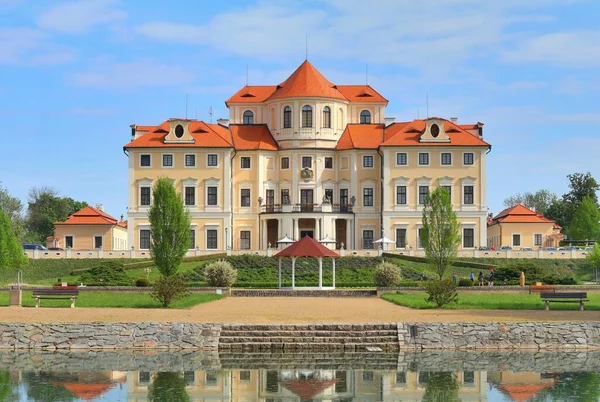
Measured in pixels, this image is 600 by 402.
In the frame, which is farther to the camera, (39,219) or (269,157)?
(39,219)

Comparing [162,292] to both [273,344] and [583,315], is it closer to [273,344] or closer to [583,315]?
[273,344]

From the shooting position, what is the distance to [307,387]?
2112cm

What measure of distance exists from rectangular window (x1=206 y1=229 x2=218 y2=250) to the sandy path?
35848mm

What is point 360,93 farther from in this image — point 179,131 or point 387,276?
point 387,276

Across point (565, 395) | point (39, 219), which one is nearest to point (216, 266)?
point (565, 395)

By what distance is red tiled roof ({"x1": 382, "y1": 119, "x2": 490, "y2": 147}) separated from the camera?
240 feet

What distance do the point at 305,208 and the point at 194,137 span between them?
8806mm

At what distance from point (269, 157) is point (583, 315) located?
45258 millimetres

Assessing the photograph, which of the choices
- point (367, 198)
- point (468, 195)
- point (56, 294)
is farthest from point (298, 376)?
point (367, 198)

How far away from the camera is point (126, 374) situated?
22.8m

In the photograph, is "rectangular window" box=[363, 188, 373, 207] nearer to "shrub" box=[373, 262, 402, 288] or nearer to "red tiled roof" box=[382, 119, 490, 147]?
"red tiled roof" box=[382, 119, 490, 147]

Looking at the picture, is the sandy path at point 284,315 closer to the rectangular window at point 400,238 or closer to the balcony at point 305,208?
the rectangular window at point 400,238

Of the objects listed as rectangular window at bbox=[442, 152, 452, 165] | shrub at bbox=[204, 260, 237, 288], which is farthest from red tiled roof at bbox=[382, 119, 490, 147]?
shrub at bbox=[204, 260, 237, 288]

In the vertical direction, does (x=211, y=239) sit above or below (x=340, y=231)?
below
